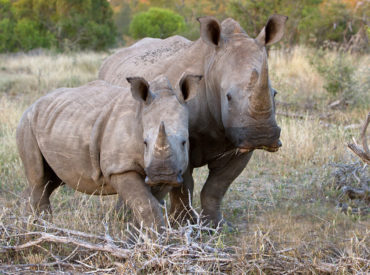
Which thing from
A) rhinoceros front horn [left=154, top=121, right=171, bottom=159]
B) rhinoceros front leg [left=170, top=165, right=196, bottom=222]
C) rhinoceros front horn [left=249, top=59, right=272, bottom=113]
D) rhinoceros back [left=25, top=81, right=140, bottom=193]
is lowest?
rhinoceros front leg [left=170, top=165, right=196, bottom=222]

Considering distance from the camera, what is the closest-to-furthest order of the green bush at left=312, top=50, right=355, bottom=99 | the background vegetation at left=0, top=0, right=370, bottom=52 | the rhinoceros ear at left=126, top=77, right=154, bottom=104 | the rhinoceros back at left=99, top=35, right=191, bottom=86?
the rhinoceros ear at left=126, top=77, right=154, bottom=104 → the rhinoceros back at left=99, top=35, right=191, bottom=86 → the green bush at left=312, top=50, right=355, bottom=99 → the background vegetation at left=0, top=0, right=370, bottom=52

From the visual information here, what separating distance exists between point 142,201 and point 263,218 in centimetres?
175

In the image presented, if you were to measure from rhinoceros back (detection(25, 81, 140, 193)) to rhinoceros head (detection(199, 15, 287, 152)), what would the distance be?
2.58 ft

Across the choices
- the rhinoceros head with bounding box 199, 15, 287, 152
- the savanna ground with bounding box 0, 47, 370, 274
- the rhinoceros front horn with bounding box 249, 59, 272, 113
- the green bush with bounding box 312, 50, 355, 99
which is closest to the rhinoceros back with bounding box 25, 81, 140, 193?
the savanna ground with bounding box 0, 47, 370, 274

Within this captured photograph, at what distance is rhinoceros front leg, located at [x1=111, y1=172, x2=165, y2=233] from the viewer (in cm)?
450

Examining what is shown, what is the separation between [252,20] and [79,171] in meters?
10.8

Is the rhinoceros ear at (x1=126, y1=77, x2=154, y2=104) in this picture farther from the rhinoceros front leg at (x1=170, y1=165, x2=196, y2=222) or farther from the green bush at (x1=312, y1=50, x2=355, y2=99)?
the green bush at (x1=312, y1=50, x2=355, y2=99)

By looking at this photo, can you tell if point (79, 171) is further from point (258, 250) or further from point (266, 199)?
point (266, 199)

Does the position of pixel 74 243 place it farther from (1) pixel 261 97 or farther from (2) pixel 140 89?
(1) pixel 261 97

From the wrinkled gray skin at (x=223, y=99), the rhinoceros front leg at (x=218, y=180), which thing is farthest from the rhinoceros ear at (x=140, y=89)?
the rhinoceros front leg at (x=218, y=180)

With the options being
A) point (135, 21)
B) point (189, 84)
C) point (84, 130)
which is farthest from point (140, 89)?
point (135, 21)

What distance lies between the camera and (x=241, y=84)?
477cm

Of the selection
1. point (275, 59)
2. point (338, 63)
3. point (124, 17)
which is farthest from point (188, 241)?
point (124, 17)

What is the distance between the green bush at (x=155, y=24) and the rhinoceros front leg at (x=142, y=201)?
40.2 ft
